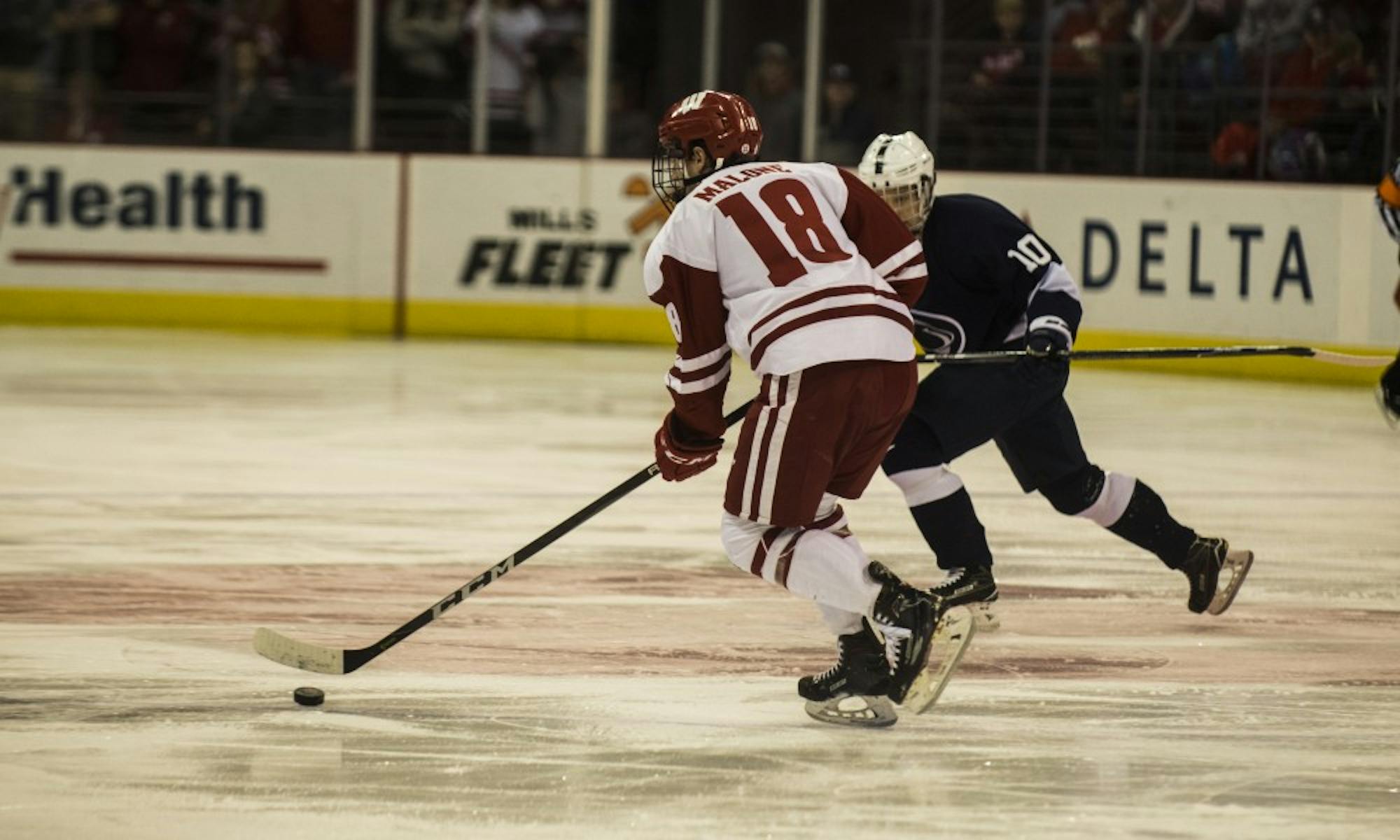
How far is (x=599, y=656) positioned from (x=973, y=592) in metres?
0.82

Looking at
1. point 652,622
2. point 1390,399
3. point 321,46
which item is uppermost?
point 321,46

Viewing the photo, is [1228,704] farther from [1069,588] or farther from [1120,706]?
[1069,588]

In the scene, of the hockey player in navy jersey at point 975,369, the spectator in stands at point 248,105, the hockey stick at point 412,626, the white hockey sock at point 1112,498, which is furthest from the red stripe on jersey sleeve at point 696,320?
the spectator in stands at point 248,105

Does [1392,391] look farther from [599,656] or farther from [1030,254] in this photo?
[599,656]

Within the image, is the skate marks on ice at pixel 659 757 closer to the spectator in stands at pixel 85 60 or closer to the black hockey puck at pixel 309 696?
the black hockey puck at pixel 309 696

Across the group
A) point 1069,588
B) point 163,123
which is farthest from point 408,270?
point 1069,588

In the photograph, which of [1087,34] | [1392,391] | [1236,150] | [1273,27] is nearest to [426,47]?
[1087,34]

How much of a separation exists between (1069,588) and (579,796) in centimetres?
224

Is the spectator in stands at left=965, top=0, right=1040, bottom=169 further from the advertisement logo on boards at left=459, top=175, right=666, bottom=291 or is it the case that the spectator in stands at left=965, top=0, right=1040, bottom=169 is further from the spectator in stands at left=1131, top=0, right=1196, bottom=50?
the advertisement logo on boards at left=459, top=175, right=666, bottom=291

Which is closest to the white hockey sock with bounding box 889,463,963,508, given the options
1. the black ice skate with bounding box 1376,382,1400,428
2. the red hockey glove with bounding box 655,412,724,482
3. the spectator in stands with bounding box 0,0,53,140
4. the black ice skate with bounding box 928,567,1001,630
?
the black ice skate with bounding box 928,567,1001,630

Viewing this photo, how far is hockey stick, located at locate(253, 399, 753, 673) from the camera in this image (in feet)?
13.6

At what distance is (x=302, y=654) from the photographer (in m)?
4.23

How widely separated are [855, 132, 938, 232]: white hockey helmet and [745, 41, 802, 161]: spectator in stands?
815 centimetres

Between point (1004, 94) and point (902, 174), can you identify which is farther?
point (1004, 94)
